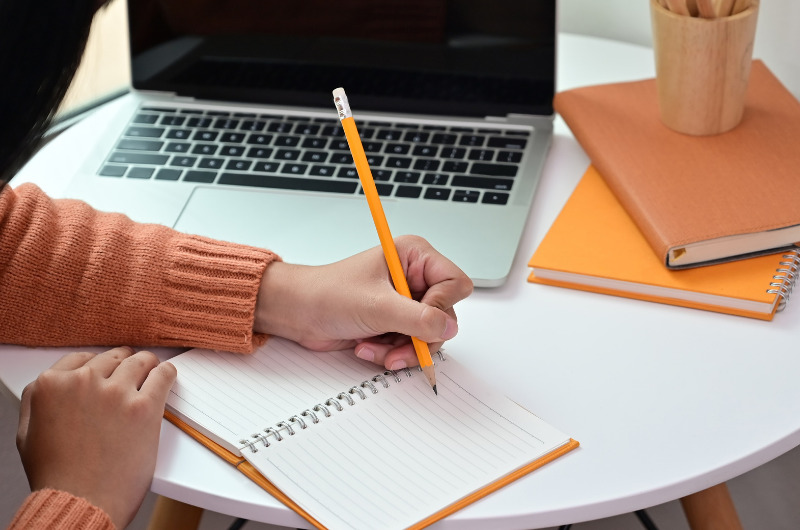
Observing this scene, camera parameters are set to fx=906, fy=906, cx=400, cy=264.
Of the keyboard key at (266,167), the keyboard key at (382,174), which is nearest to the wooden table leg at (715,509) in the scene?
the keyboard key at (382,174)

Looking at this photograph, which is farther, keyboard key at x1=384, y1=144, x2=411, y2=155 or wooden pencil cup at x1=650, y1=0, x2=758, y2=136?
keyboard key at x1=384, y1=144, x2=411, y2=155

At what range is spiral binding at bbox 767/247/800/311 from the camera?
747 millimetres

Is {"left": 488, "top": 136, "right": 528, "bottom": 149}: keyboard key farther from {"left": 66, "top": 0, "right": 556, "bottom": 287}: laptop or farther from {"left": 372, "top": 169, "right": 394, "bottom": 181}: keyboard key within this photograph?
{"left": 372, "top": 169, "right": 394, "bottom": 181}: keyboard key

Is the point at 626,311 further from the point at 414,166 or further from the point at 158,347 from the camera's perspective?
the point at 158,347

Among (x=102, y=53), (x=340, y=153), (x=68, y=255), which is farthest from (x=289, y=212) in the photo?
(x=102, y=53)

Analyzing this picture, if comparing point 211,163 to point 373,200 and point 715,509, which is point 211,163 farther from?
point 715,509

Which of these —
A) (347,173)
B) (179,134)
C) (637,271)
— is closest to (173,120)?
(179,134)

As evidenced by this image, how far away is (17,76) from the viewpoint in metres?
0.61

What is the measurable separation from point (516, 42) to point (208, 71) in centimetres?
36

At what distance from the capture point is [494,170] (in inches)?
36.8

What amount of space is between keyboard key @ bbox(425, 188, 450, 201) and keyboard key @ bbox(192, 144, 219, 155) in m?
0.25

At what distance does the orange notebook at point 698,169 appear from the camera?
2.56 ft

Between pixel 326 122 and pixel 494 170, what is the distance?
22 cm

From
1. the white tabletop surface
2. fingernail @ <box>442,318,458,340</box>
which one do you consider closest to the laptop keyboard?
the white tabletop surface
